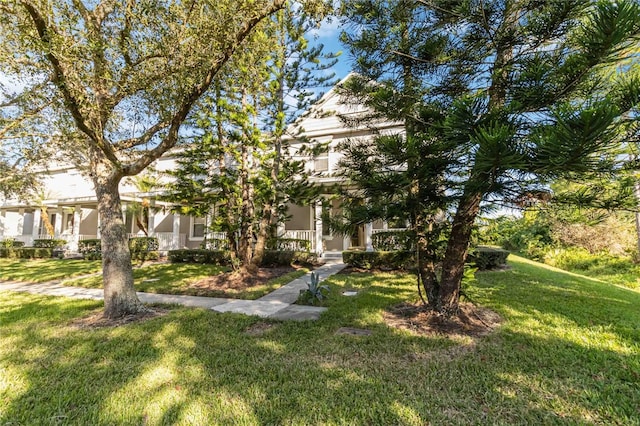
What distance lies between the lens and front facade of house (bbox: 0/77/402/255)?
534 inches

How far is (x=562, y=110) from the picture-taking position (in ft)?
6.66

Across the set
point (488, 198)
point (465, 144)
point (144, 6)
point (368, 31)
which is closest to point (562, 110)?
point (465, 144)

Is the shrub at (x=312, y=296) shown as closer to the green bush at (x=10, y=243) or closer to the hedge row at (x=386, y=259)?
the hedge row at (x=386, y=259)

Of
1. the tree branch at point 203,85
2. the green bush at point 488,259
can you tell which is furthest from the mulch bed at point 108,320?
the green bush at point 488,259

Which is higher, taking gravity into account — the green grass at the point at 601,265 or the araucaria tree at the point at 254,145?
the araucaria tree at the point at 254,145

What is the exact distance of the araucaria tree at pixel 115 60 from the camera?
4.07 metres

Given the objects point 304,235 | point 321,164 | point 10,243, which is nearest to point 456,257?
point 304,235

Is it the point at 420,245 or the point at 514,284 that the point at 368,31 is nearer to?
the point at 420,245

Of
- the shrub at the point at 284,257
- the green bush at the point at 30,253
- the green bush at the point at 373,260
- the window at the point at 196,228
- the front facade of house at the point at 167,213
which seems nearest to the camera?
the green bush at the point at 373,260

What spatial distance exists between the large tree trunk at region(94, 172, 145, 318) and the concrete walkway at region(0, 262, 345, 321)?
4.29 ft

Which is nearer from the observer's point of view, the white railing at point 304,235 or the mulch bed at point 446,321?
the mulch bed at point 446,321

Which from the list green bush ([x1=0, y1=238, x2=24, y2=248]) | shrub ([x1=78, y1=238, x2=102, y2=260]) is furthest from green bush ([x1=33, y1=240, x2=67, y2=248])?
shrub ([x1=78, y1=238, x2=102, y2=260])

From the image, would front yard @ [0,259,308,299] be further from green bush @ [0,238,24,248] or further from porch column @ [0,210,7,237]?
porch column @ [0,210,7,237]

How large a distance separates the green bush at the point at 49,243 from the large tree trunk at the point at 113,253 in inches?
703
